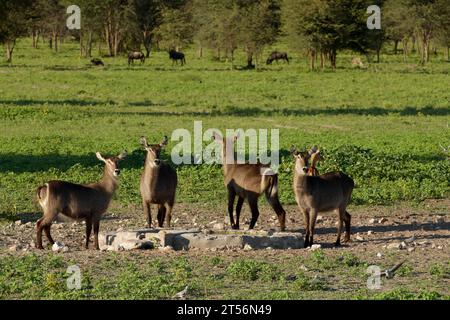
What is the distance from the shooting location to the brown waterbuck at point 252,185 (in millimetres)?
14586

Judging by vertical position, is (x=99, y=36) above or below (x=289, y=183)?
above

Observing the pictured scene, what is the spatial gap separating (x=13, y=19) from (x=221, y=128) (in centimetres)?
2869

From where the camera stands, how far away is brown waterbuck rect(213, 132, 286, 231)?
1459cm

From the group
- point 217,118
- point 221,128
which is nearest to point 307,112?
point 217,118

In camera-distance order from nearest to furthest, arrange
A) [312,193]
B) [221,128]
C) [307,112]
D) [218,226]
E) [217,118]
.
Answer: [312,193] < [218,226] < [221,128] < [217,118] < [307,112]

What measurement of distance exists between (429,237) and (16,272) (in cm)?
624

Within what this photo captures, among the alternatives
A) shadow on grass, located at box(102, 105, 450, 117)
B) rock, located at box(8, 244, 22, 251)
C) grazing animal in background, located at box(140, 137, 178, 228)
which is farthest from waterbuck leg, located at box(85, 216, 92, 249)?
shadow on grass, located at box(102, 105, 450, 117)

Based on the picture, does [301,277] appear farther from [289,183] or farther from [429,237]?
[289,183]

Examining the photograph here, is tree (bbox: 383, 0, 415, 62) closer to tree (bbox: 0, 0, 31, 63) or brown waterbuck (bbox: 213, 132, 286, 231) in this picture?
tree (bbox: 0, 0, 31, 63)

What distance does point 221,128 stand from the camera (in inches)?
1164

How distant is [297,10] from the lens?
6200 centimetres

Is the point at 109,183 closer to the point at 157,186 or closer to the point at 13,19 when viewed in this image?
the point at 157,186

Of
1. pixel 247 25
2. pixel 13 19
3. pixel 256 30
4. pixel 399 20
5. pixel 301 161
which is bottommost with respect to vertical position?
pixel 301 161

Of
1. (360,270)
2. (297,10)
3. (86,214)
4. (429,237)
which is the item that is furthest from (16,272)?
(297,10)
